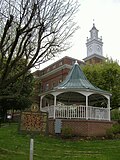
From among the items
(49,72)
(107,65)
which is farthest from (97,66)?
(49,72)

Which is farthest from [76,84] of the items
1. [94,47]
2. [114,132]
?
[94,47]

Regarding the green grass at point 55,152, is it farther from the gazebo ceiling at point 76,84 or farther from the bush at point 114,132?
the gazebo ceiling at point 76,84

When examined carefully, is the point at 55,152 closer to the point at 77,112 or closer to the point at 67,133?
the point at 67,133

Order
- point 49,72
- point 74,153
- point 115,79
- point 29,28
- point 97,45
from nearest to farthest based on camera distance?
point 29,28 < point 74,153 < point 115,79 < point 49,72 < point 97,45

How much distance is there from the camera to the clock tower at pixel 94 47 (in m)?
62.2

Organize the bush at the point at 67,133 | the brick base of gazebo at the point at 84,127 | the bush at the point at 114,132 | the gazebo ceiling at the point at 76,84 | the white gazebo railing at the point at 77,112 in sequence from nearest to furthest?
1. the bush at the point at 67,133
2. the bush at the point at 114,132
3. the brick base of gazebo at the point at 84,127
4. the white gazebo railing at the point at 77,112
5. the gazebo ceiling at the point at 76,84

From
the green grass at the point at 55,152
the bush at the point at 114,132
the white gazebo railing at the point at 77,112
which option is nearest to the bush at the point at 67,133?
the white gazebo railing at the point at 77,112

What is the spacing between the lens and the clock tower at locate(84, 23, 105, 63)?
6217 cm

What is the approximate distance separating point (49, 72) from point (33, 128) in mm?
43522

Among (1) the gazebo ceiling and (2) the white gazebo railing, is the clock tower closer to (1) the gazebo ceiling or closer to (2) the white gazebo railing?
(1) the gazebo ceiling

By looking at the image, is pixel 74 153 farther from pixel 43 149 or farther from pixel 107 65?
pixel 107 65

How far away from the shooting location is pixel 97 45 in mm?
63969

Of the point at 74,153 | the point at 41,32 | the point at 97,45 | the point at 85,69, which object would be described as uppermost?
the point at 97,45

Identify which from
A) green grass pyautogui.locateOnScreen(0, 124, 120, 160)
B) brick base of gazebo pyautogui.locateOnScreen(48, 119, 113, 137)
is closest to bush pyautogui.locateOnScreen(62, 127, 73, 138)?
brick base of gazebo pyautogui.locateOnScreen(48, 119, 113, 137)
